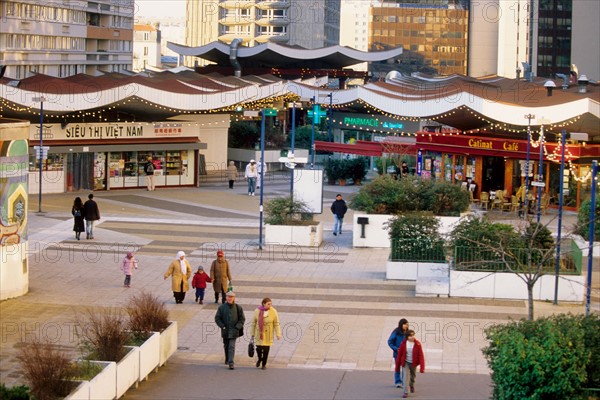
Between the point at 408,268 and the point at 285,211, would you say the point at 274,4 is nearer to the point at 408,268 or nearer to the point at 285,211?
the point at 285,211

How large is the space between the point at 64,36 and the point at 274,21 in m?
44.8

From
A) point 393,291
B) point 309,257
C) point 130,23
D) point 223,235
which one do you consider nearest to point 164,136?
point 223,235

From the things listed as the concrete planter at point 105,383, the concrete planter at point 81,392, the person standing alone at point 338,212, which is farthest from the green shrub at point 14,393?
the person standing alone at point 338,212

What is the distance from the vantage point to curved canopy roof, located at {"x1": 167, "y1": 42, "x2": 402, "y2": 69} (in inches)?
3413

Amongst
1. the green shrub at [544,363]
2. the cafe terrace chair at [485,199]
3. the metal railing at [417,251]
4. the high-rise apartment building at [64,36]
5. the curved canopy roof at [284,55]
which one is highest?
the high-rise apartment building at [64,36]

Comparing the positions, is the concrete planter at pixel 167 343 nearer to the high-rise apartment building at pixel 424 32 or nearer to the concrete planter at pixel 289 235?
the concrete planter at pixel 289 235

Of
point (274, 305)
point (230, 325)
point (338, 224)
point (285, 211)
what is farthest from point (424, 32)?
point (230, 325)

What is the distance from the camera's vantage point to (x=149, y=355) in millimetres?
18906

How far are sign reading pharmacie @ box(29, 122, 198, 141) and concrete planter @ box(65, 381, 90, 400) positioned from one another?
97.3 ft

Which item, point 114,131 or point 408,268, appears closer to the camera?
point 408,268

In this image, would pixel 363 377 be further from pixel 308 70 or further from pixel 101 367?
pixel 308 70

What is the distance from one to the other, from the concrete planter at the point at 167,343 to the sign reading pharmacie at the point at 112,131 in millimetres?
25434

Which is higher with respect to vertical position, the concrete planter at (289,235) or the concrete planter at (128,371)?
the concrete planter at (289,235)

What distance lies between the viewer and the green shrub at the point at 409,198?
34188 mm
